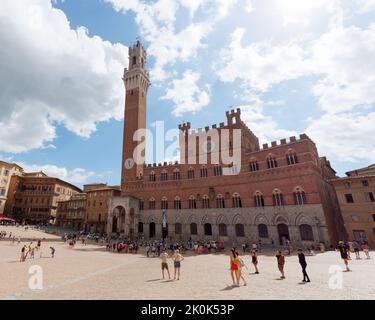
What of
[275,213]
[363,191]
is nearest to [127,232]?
[275,213]

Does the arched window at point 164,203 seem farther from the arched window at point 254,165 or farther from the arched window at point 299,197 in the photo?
the arched window at point 299,197

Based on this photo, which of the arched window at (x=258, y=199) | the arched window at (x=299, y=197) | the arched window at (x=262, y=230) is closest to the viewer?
the arched window at (x=299, y=197)

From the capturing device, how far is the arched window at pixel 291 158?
29403mm

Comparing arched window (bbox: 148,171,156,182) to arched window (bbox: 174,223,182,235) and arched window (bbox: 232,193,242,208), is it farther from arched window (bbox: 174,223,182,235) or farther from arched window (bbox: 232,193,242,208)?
arched window (bbox: 232,193,242,208)

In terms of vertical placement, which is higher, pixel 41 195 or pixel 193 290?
pixel 41 195

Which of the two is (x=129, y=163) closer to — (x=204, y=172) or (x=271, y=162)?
(x=204, y=172)

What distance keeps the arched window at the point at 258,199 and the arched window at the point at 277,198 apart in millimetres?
1748

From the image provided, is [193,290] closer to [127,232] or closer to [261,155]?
[261,155]

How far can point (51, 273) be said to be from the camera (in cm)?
1369

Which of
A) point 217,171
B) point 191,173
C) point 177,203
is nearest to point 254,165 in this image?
point 217,171

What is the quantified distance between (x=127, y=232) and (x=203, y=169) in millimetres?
18427

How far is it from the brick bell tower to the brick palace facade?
26cm

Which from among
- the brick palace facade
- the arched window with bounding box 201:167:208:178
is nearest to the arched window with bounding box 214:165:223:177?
the brick palace facade

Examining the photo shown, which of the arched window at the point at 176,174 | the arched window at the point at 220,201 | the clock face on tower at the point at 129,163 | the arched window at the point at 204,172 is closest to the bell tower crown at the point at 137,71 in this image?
the clock face on tower at the point at 129,163
